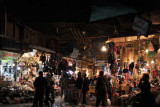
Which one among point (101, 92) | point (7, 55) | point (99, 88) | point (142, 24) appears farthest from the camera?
point (7, 55)

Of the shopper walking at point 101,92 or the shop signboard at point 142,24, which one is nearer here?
the shop signboard at point 142,24

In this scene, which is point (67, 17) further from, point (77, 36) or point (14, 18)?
point (77, 36)

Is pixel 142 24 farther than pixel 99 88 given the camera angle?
No

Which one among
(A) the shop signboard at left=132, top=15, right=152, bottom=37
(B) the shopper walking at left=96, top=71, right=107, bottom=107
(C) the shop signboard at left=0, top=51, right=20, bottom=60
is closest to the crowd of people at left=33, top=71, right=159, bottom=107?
(B) the shopper walking at left=96, top=71, right=107, bottom=107

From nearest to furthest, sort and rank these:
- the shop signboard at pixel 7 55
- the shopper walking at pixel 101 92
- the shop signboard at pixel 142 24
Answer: the shop signboard at pixel 142 24 → the shopper walking at pixel 101 92 → the shop signboard at pixel 7 55

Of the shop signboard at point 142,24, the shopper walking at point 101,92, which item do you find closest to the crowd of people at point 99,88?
the shopper walking at point 101,92

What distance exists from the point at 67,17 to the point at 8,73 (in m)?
18.4

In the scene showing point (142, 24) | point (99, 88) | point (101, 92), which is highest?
point (142, 24)

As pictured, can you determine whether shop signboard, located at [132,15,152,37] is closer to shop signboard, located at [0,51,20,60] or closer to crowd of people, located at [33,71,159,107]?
crowd of people, located at [33,71,159,107]

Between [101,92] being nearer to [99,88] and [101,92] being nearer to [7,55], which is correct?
[99,88]

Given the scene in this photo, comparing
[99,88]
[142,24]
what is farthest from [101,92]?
[142,24]

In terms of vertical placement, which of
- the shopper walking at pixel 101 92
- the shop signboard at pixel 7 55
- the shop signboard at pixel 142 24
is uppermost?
the shop signboard at pixel 142 24

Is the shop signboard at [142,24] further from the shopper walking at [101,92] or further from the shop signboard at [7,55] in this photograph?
the shop signboard at [7,55]

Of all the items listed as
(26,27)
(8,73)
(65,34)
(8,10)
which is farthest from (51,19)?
(8,73)
